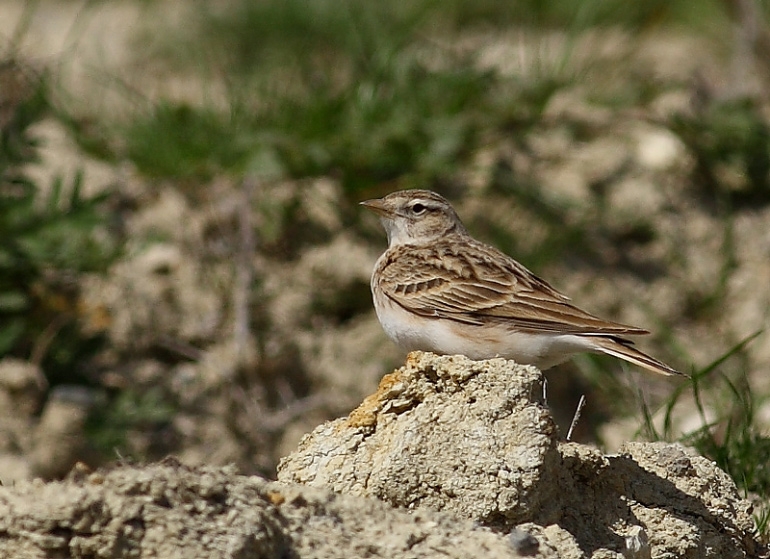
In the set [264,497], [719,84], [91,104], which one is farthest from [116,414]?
[719,84]

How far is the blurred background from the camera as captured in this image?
699cm

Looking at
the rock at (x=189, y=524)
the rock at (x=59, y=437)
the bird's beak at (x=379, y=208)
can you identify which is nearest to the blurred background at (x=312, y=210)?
the rock at (x=59, y=437)

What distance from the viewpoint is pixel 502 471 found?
3.31 metres

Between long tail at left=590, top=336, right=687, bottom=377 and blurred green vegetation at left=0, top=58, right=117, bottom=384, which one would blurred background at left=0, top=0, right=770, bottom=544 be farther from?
long tail at left=590, top=336, right=687, bottom=377

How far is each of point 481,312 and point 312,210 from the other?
9.22 ft

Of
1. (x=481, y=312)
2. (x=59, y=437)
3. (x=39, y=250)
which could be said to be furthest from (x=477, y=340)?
(x=59, y=437)

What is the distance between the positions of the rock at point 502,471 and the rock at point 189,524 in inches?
9.3

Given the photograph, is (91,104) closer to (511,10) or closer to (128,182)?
(128,182)

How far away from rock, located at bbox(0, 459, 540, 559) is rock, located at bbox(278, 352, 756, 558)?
0.24 metres

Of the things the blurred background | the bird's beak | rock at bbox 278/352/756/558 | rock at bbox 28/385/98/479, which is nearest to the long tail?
rock at bbox 278/352/756/558

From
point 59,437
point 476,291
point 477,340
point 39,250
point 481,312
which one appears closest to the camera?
point 477,340

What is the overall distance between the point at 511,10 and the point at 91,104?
11.0ft

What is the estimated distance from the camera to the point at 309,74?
8.12m

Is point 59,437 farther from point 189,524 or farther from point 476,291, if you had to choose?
point 189,524
